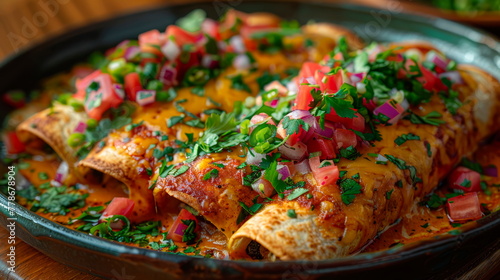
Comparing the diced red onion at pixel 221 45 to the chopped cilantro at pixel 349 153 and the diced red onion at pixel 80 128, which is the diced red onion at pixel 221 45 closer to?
the diced red onion at pixel 80 128

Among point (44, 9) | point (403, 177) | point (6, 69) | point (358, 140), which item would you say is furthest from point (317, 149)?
point (44, 9)

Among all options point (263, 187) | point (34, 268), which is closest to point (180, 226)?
point (263, 187)

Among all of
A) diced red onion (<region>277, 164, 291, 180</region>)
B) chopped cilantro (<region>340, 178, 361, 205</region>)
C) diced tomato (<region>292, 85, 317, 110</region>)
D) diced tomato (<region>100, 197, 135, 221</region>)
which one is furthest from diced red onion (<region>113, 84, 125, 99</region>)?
chopped cilantro (<region>340, 178, 361, 205</region>)

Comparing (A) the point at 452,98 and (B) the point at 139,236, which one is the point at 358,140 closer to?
(A) the point at 452,98

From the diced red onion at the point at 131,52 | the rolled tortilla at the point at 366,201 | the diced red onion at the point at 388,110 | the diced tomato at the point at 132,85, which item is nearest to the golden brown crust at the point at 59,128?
the diced tomato at the point at 132,85

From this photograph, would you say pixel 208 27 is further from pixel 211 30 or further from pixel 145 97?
pixel 145 97

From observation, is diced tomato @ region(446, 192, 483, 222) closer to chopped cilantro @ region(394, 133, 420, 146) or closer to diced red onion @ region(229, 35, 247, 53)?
chopped cilantro @ region(394, 133, 420, 146)
